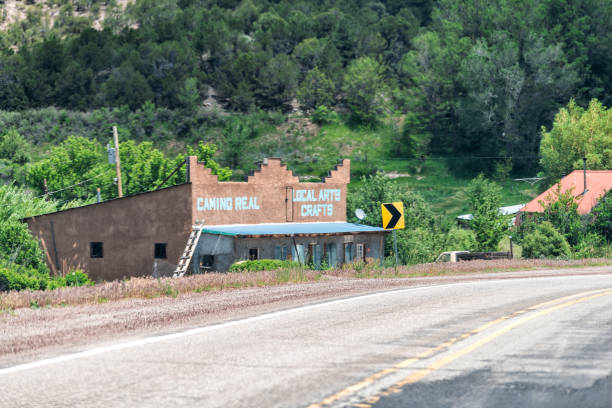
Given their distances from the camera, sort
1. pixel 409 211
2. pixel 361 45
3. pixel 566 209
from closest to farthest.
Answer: pixel 566 209 < pixel 409 211 < pixel 361 45

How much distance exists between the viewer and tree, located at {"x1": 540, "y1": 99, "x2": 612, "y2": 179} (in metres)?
69.0

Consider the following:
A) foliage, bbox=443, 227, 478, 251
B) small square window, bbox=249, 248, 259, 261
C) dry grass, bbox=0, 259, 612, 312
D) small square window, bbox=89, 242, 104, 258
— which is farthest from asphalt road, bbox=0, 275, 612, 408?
foliage, bbox=443, 227, 478, 251

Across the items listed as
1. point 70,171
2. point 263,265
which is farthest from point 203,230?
point 70,171

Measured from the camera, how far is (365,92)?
107750 millimetres

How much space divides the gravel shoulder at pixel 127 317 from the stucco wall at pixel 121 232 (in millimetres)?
19771

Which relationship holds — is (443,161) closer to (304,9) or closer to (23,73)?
(304,9)

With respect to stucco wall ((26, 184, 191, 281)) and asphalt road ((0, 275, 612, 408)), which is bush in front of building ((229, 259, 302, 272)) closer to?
stucco wall ((26, 184, 191, 281))

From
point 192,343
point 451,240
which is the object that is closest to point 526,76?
point 451,240

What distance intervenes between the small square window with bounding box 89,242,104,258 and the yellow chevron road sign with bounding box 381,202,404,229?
16.9m

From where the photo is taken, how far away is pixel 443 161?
9856cm

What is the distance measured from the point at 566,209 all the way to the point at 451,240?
8.75m

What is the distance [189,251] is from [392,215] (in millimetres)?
11702

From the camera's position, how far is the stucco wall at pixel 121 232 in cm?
3662

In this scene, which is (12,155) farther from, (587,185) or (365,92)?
(587,185)
